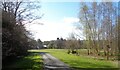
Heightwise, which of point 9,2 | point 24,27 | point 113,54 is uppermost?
point 9,2

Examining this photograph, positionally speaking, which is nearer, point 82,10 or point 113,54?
point 113,54

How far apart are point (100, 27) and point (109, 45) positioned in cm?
439

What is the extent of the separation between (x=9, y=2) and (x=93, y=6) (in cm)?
1926

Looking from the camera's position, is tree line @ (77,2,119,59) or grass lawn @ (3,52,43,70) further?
tree line @ (77,2,119,59)

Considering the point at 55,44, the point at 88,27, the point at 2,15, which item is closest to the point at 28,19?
the point at 2,15

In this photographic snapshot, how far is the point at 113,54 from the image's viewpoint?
4569cm

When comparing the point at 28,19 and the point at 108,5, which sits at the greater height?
the point at 108,5

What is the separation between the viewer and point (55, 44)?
14125 centimetres

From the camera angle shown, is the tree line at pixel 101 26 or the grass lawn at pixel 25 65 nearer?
the grass lawn at pixel 25 65

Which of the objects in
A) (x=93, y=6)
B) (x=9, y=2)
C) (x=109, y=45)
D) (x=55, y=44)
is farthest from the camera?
(x=55, y=44)

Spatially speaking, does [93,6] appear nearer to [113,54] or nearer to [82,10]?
[82,10]

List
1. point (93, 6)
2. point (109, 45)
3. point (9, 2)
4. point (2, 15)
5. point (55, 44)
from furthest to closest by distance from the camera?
point (55, 44), point (93, 6), point (109, 45), point (9, 2), point (2, 15)

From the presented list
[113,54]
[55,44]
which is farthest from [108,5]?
[55,44]

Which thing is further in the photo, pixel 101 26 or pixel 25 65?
pixel 101 26
